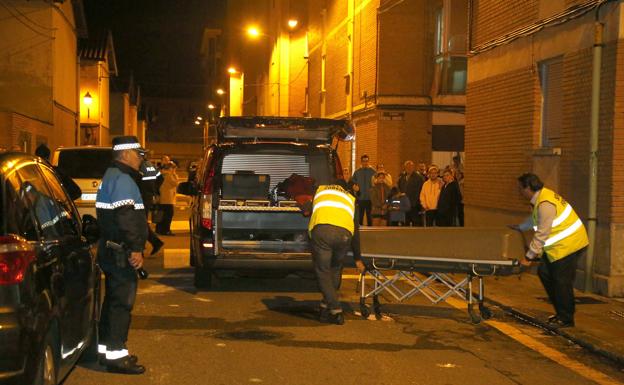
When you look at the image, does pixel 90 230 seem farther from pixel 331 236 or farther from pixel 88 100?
pixel 88 100

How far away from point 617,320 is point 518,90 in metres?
5.47

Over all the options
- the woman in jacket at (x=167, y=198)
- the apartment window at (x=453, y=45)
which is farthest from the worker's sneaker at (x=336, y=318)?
the apartment window at (x=453, y=45)

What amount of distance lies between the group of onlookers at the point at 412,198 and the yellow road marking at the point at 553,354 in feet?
19.6

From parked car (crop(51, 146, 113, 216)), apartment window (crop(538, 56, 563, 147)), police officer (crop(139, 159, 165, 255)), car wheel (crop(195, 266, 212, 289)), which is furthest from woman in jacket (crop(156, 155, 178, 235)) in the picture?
apartment window (crop(538, 56, 563, 147))

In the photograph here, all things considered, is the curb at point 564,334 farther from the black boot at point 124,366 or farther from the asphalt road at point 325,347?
the black boot at point 124,366

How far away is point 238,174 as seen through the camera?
1127 cm

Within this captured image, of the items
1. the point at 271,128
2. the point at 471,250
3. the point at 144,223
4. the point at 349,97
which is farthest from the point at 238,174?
the point at 349,97

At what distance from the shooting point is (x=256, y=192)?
11.4 meters

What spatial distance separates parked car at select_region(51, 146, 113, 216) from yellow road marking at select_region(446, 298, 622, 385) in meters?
9.52

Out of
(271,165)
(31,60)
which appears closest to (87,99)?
(31,60)

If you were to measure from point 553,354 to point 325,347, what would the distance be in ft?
6.90

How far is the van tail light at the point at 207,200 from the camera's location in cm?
1039

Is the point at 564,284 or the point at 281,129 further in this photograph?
the point at 281,129

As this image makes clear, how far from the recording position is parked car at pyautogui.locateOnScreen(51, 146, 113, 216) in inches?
648
